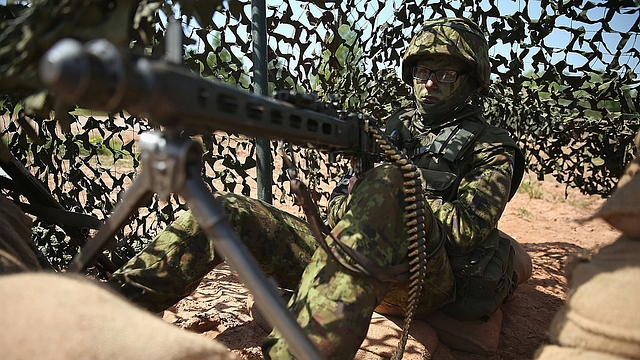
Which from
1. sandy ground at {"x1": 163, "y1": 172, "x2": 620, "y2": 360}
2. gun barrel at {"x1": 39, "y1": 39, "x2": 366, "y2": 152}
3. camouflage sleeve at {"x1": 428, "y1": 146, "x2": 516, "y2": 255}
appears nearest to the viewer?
gun barrel at {"x1": 39, "y1": 39, "x2": 366, "y2": 152}

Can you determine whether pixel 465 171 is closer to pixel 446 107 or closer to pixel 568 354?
pixel 446 107

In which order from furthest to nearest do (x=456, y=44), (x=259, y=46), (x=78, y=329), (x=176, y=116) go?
(x=259, y=46) → (x=456, y=44) → (x=176, y=116) → (x=78, y=329)

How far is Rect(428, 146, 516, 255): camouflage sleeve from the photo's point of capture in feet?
8.16

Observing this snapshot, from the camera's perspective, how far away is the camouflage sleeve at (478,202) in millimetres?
2488

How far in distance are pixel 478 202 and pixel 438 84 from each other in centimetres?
82

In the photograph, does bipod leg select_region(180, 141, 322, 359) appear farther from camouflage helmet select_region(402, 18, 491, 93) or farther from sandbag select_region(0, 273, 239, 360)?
camouflage helmet select_region(402, 18, 491, 93)

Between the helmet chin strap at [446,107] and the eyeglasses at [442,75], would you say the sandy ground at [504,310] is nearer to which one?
the helmet chin strap at [446,107]

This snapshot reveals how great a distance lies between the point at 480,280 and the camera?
2.54 meters

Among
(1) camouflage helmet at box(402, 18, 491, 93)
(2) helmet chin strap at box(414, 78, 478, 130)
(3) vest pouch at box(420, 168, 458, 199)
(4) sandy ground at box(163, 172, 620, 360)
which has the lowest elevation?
(4) sandy ground at box(163, 172, 620, 360)

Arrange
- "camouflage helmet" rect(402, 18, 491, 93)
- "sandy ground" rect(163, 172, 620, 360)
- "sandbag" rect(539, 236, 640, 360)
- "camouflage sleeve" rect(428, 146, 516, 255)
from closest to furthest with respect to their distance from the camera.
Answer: "sandbag" rect(539, 236, 640, 360) < "camouflage sleeve" rect(428, 146, 516, 255) < "sandy ground" rect(163, 172, 620, 360) < "camouflage helmet" rect(402, 18, 491, 93)

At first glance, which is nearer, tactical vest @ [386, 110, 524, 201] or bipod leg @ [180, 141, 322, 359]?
bipod leg @ [180, 141, 322, 359]

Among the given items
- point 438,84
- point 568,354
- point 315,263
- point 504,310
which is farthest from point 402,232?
point 504,310

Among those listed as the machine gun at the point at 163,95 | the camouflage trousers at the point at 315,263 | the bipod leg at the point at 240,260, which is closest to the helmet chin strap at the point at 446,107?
the camouflage trousers at the point at 315,263

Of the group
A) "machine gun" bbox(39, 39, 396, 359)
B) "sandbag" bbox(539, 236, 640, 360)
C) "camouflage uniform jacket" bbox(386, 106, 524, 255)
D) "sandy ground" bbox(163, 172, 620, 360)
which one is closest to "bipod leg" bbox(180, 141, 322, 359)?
"machine gun" bbox(39, 39, 396, 359)
